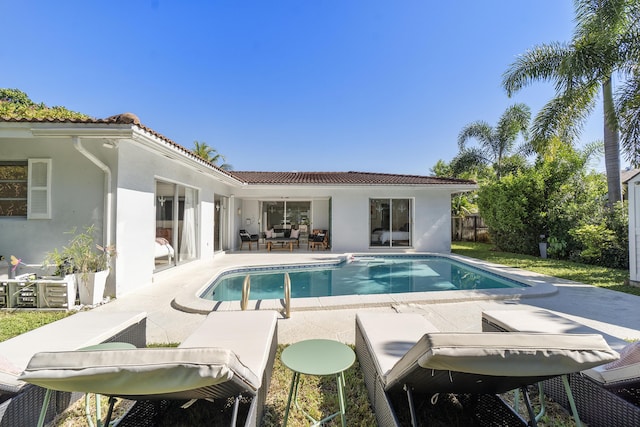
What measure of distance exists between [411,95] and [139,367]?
726 inches

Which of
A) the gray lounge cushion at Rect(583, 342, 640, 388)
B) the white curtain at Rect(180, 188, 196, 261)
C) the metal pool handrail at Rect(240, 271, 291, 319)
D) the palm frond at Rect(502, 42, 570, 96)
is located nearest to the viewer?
the gray lounge cushion at Rect(583, 342, 640, 388)

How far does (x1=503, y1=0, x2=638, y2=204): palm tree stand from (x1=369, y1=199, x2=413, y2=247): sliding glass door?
20.6 feet

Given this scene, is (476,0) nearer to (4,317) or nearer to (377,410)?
(377,410)

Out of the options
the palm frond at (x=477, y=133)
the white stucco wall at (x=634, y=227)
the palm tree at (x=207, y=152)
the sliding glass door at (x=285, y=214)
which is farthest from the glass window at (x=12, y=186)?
the palm tree at (x=207, y=152)

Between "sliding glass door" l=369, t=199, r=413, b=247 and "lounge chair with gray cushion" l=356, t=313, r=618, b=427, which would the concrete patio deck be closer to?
"lounge chair with gray cushion" l=356, t=313, r=618, b=427

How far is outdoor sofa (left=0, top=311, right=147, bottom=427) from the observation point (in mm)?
2037

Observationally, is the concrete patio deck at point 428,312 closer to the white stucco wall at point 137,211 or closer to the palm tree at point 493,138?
the white stucco wall at point 137,211

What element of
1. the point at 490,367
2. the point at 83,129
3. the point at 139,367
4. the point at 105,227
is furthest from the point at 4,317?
the point at 490,367

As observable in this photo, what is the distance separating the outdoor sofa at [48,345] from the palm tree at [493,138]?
75.5ft

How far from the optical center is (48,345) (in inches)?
103

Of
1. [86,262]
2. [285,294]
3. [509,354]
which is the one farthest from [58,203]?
[509,354]

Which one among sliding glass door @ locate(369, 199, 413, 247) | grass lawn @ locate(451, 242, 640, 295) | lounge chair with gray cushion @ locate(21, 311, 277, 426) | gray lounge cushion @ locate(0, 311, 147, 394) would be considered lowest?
grass lawn @ locate(451, 242, 640, 295)

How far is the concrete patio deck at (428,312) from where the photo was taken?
4.54 m

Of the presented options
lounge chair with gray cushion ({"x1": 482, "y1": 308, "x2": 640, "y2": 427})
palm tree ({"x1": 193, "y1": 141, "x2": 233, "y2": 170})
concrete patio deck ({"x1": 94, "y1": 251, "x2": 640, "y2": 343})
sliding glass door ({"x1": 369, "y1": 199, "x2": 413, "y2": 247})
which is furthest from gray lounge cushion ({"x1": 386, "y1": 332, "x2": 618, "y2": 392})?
palm tree ({"x1": 193, "y1": 141, "x2": 233, "y2": 170})
